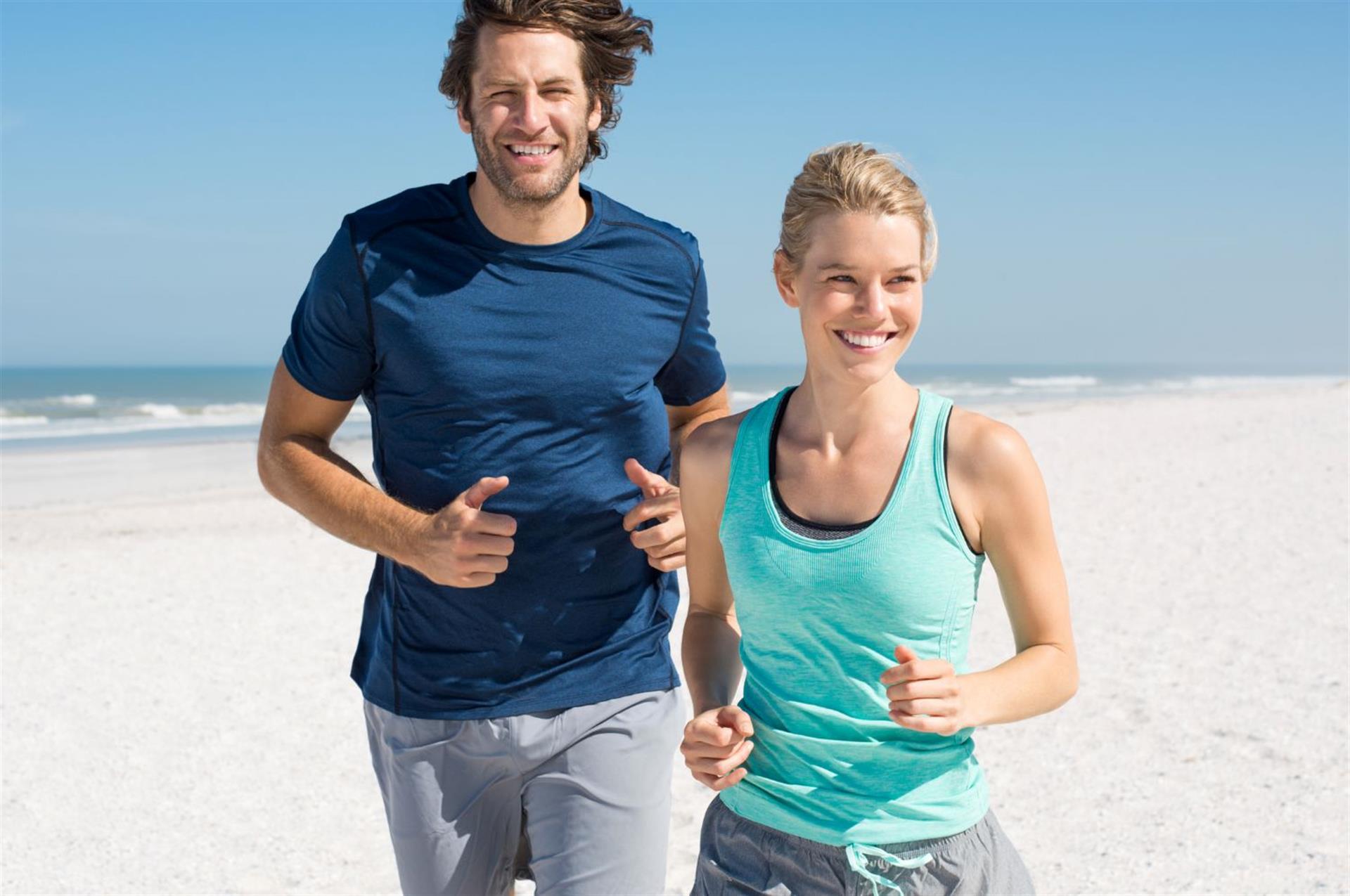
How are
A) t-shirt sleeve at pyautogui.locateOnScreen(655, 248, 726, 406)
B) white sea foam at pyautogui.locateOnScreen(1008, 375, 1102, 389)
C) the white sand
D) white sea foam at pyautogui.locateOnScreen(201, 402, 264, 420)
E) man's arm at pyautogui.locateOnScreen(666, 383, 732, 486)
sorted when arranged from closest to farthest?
t-shirt sleeve at pyautogui.locateOnScreen(655, 248, 726, 406)
man's arm at pyautogui.locateOnScreen(666, 383, 732, 486)
the white sand
white sea foam at pyautogui.locateOnScreen(201, 402, 264, 420)
white sea foam at pyautogui.locateOnScreen(1008, 375, 1102, 389)

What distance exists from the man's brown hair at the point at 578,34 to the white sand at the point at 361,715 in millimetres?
3083

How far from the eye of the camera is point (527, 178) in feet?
8.38

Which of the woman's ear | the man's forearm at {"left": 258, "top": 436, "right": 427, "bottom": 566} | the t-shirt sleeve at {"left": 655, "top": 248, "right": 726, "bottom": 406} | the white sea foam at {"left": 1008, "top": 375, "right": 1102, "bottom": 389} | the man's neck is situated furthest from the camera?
the white sea foam at {"left": 1008, "top": 375, "right": 1102, "bottom": 389}

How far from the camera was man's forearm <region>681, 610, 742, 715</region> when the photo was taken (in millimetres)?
2143

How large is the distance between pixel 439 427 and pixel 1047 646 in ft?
4.43

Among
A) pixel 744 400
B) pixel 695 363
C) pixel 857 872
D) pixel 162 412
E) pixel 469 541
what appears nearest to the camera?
pixel 857 872

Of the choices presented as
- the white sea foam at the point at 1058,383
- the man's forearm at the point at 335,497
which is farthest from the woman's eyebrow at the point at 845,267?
the white sea foam at the point at 1058,383

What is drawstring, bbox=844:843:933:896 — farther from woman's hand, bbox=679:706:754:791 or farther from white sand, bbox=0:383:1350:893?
white sand, bbox=0:383:1350:893

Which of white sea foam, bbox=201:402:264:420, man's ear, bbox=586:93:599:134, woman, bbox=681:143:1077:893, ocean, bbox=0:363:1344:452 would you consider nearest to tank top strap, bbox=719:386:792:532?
woman, bbox=681:143:1077:893

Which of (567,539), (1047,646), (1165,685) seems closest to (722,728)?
(1047,646)

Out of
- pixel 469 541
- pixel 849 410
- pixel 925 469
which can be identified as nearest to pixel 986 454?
pixel 925 469

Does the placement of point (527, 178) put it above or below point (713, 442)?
above

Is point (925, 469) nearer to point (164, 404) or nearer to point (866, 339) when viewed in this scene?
point (866, 339)

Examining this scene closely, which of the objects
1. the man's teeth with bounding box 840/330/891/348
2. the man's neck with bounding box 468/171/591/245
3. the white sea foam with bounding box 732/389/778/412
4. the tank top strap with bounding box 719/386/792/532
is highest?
the man's neck with bounding box 468/171/591/245
